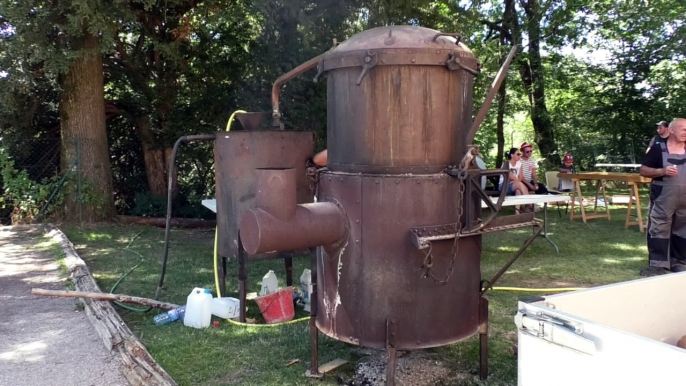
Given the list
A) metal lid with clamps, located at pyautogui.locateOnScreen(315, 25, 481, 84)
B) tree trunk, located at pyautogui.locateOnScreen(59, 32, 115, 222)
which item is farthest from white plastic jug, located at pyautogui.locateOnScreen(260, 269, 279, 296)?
tree trunk, located at pyautogui.locateOnScreen(59, 32, 115, 222)

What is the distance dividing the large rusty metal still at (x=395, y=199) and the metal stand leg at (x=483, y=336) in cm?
24

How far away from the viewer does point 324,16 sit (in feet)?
28.5

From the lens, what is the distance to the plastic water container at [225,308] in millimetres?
4457

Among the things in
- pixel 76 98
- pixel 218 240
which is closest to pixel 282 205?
pixel 218 240

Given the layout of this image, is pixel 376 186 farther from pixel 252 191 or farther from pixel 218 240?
pixel 218 240

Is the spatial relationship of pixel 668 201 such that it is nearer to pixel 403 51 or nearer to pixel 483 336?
pixel 483 336

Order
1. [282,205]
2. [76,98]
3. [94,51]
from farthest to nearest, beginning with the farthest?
[76,98], [94,51], [282,205]

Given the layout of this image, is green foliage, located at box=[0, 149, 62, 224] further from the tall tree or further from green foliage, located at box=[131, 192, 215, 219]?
green foliage, located at box=[131, 192, 215, 219]

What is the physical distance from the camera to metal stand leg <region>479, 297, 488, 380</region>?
3260mm

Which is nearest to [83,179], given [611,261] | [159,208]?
[159,208]

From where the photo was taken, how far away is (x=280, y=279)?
5.92 m

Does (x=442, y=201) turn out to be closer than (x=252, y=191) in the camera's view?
Yes

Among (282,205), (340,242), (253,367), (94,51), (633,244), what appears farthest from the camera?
(94,51)

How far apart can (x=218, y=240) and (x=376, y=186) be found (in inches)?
99.6
